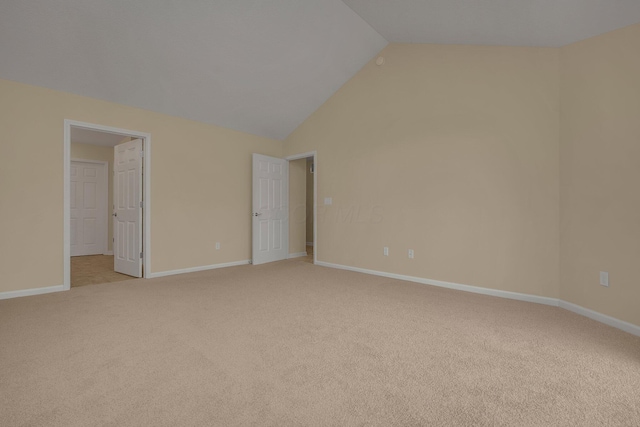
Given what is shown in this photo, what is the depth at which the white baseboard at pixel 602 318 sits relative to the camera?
2.45 m

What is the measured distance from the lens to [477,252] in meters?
3.68

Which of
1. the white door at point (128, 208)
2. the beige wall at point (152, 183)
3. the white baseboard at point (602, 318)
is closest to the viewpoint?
the white baseboard at point (602, 318)

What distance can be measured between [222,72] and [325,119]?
194 cm

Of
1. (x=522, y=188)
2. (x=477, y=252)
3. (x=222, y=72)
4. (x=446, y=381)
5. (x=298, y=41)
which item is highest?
(x=298, y=41)

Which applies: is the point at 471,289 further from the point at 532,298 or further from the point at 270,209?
the point at 270,209

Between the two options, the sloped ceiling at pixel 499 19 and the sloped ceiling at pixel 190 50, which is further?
the sloped ceiling at pixel 190 50

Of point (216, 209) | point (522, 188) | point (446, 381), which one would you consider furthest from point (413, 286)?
point (216, 209)

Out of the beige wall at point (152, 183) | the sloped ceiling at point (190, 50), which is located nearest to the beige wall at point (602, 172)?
the sloped ceiling at point (190, 50)

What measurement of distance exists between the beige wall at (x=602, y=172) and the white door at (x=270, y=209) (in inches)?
171

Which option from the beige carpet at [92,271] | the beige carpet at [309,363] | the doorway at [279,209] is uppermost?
the doorway at [279,209]

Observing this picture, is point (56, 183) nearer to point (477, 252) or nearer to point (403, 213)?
point (403, 213)

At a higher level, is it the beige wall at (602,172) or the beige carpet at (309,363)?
the beige wall at (602,172)

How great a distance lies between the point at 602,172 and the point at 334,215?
3454mm

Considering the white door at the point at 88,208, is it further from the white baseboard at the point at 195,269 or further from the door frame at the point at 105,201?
the white baseboard at the point at 195,269
